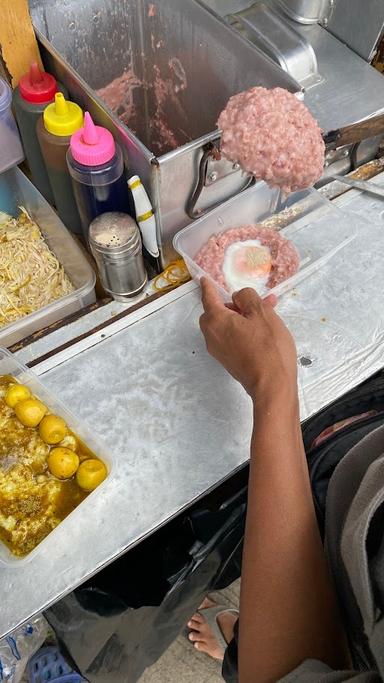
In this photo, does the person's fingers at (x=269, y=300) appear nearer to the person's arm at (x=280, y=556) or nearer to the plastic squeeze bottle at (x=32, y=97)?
the person's arm at (x=280, y=556)

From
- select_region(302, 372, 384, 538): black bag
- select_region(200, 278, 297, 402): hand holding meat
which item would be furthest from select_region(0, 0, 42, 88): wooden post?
select_region(302, 372, 384, 538): black bag

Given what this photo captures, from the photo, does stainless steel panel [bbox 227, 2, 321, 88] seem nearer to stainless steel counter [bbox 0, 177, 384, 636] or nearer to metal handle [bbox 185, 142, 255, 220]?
metal handle [bbox 185, 142, 255, 220]

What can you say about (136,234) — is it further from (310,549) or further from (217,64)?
(310,549)

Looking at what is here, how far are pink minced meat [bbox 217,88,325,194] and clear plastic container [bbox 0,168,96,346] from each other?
393 millimetres

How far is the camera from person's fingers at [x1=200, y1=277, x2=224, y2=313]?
978 millimetres

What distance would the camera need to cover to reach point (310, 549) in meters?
0.78

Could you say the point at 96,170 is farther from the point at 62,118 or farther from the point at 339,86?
the point at 339,86

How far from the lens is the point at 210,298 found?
3.25ft

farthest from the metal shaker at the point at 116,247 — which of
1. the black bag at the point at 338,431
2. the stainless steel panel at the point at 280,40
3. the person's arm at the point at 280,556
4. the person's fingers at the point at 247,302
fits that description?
the stainless steel panel at the point at 280,40

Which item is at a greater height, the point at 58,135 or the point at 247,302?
the point at 58,135

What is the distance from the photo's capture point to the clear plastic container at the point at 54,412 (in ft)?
2.76

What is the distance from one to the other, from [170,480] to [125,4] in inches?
42.3

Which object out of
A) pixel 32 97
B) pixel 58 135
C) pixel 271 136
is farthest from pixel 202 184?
pixel 32 97

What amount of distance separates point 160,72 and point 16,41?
37cm
